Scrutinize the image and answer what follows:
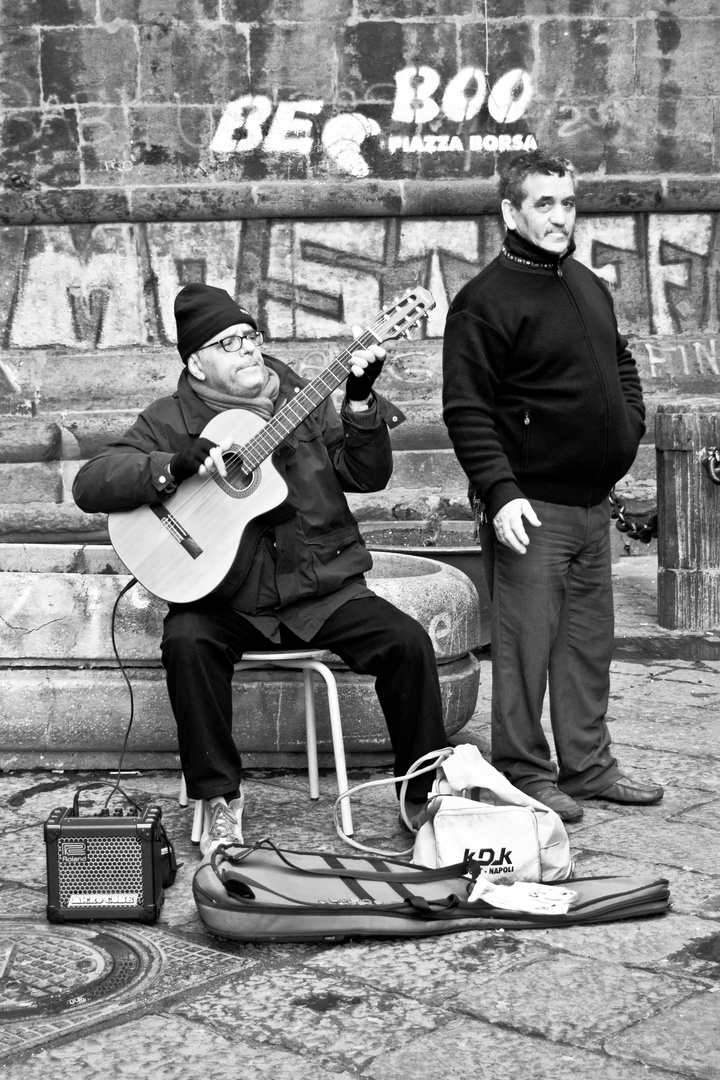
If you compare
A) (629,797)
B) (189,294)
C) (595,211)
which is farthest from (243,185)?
(629,797)

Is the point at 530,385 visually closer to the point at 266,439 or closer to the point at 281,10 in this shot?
the point at 266,439

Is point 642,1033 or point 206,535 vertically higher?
point 206,535

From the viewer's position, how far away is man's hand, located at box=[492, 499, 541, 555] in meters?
4.12

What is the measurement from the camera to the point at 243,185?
9.63 m

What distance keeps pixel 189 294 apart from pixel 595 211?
19.7 ft

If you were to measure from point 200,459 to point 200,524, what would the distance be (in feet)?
0.67

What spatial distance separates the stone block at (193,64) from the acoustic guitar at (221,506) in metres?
5.93

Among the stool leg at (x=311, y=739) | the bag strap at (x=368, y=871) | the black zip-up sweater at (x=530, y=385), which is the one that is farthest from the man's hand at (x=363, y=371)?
the bag strap at (x=368, y=871)

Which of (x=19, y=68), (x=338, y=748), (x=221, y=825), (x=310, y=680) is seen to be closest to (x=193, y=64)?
(x=19, y=68)

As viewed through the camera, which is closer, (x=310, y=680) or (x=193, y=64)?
(x=310, y=680)

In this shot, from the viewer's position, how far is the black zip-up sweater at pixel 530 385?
165 inches

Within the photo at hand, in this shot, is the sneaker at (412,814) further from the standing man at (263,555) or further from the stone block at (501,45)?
the stone block at (501,45)

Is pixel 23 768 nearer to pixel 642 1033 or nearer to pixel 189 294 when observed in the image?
pixel 189 294

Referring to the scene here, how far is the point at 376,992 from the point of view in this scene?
306cm
